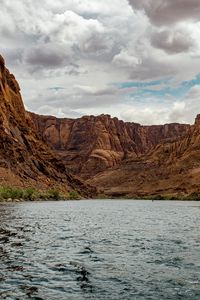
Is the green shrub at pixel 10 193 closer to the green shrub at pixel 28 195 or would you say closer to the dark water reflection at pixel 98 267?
the green shrub at pixel 28 195

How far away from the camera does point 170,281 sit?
879 inches

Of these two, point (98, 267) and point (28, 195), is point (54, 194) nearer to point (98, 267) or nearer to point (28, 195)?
point (28, 195)

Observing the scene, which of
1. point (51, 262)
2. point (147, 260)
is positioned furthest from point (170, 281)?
point (51, 262)

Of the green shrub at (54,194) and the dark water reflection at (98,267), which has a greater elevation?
the green shrub at (54,194)

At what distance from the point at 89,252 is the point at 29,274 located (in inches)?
323

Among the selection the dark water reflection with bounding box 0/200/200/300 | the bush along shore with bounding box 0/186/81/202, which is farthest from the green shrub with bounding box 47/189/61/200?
the dark water reflection with bounding box 0/200/200/300

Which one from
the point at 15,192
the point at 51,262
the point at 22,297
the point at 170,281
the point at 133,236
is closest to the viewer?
the point at 22,297

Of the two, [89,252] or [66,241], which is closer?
[89,252]

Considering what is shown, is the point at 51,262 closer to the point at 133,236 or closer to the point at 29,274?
the point at 29,274

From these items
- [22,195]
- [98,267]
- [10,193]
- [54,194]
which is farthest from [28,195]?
[98,267]

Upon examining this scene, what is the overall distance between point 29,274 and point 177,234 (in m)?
22.7

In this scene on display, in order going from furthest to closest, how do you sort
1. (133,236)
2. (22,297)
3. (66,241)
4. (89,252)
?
(133,236), (66,241), (89,252), (22,297)

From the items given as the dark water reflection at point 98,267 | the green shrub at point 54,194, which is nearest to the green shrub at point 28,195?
the green shrub at point 54,194

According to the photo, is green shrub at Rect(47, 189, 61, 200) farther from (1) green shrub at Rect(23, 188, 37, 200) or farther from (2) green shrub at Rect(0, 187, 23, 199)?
(2) green shrub at Rect(0, 187, 23, 199)
